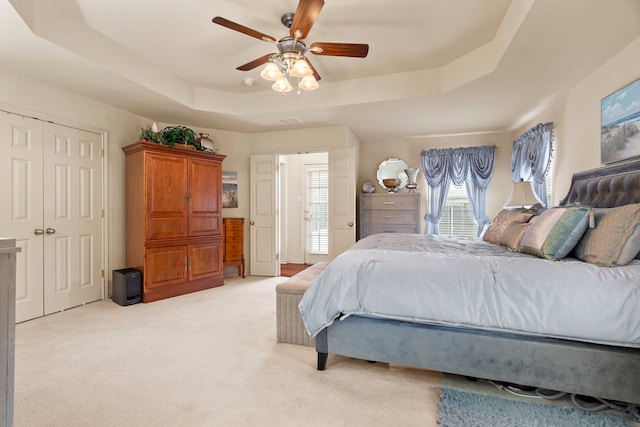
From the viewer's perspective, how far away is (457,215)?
17.5ft

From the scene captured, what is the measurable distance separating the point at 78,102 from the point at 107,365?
3.02 metres

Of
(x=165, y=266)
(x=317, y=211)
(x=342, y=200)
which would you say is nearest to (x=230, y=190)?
(x=165, y=266)

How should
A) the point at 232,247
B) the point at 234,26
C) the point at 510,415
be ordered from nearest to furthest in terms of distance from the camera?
the point at 510,415, the point at 234,26, the point at 232,247

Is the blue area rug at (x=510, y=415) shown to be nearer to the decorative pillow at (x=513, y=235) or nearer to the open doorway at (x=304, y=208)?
the decorative pillow at (x=513, y=235)

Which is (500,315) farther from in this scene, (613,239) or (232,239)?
(232,239)

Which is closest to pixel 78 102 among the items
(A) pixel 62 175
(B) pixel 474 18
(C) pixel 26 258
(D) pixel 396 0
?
(A) pixel 62 175

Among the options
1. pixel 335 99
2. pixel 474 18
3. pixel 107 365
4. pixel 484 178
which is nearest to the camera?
pixel 107 365

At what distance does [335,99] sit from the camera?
12.6ft

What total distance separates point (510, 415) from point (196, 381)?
1817 mm

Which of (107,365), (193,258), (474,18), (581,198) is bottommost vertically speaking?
(107,365)

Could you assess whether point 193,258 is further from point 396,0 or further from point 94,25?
point 396,0

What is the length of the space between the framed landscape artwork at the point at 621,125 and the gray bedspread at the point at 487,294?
140cm

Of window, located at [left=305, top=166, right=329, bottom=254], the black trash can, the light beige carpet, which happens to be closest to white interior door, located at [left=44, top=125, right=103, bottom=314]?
the black trash can

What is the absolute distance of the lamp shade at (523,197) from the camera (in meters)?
3.06
